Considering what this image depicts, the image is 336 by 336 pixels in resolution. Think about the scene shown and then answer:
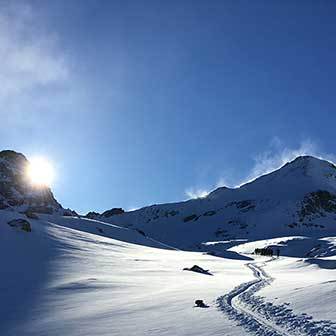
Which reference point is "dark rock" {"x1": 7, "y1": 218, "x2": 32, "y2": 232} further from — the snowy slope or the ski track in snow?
the ski track in snow

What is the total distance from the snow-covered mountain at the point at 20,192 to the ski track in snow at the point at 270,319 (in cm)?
9939

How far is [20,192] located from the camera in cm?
12231

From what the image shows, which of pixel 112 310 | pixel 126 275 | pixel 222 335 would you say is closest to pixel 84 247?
pixel 126 275

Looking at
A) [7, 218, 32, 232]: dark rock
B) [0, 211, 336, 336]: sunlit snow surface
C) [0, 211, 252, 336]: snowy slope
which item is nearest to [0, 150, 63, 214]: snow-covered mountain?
[7, 218, 32, 232]: dark rock

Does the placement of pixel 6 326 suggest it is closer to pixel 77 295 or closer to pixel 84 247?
pixel 77 295

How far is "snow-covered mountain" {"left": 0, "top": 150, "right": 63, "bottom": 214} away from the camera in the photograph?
11619 cm

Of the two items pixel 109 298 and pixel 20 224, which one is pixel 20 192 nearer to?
pixel 20 224

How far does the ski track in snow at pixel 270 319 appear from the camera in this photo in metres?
13.2

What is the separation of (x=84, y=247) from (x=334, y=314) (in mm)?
40970

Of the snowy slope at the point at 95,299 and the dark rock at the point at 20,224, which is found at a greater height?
the dark rock at the point at 20,224

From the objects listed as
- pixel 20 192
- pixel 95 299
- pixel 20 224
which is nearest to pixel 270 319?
pixel 95 299

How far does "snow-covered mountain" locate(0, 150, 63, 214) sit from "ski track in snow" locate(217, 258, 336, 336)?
9939 cm

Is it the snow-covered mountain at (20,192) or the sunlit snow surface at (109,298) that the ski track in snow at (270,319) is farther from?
the snow-covered mountain at (20,192)

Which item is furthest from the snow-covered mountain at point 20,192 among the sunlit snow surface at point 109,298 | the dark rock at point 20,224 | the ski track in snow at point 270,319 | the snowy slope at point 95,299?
the ski track in snow at point 270,319
